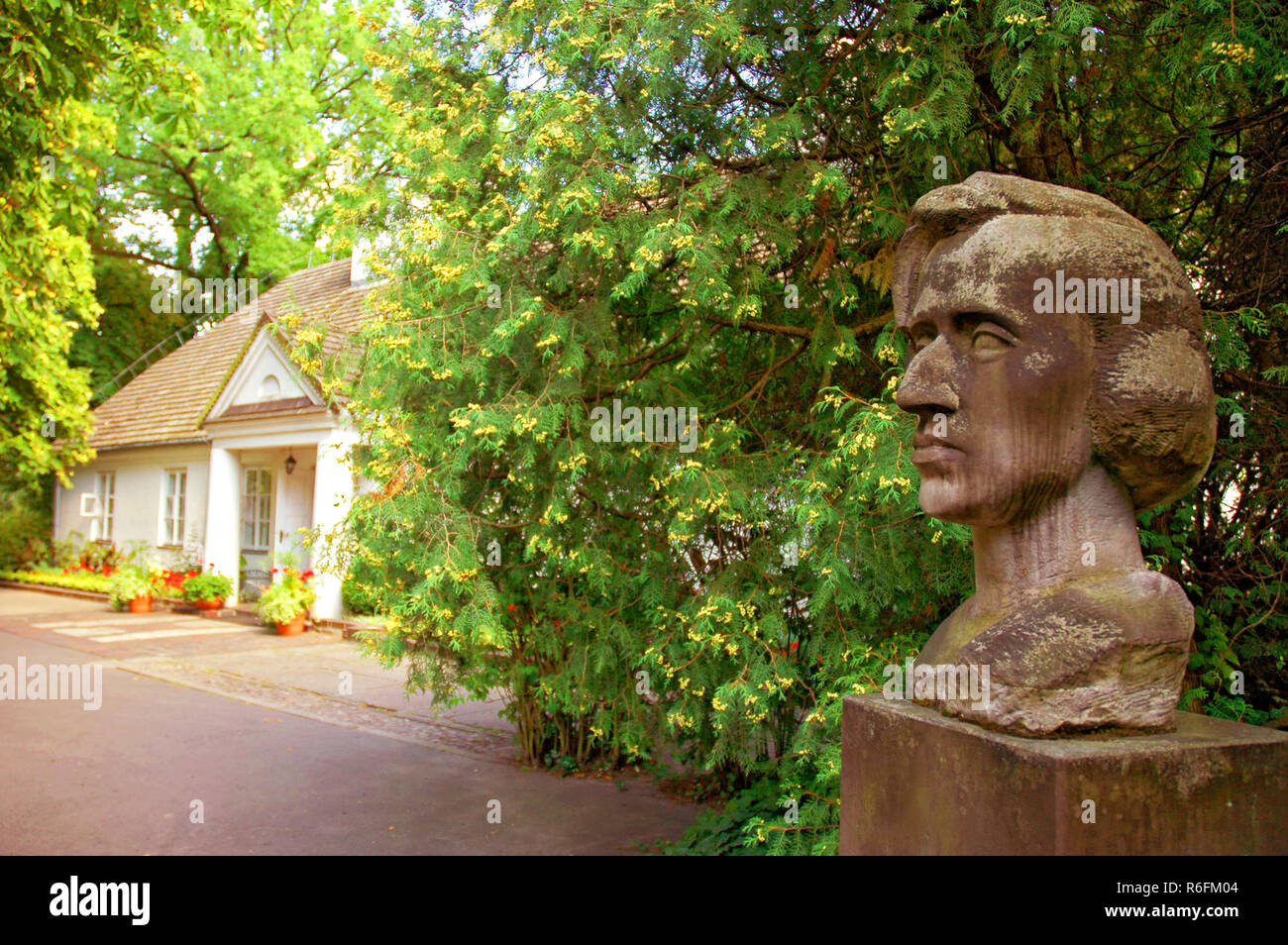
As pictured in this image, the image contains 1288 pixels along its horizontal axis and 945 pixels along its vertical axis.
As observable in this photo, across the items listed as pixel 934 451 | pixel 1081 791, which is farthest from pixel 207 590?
pixel 1081 791

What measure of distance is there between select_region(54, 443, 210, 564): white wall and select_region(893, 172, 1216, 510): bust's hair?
18735mm

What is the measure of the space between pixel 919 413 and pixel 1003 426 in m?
0.32

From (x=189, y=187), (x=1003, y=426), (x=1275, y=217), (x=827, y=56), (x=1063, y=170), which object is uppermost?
(x=189, y=187)

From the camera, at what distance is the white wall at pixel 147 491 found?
19203mm

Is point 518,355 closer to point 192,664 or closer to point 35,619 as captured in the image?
point 192,664

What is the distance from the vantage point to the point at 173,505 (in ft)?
65.4

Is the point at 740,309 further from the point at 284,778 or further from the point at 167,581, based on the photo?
the point at 167,581

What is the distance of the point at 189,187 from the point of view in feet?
84.4

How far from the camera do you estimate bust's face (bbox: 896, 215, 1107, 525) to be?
3072 mm

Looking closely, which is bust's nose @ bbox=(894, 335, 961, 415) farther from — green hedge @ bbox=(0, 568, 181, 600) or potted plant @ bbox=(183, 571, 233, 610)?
green hedge @ bbox=(0, 568, 181, 600)

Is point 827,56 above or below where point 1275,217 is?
above

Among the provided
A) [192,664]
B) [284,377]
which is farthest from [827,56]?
[284,377]

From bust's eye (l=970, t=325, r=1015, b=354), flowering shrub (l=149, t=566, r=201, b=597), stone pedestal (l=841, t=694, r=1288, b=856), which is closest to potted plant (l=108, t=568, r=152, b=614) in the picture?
flowering shrub (l=149, t=566, r=201, b=597)

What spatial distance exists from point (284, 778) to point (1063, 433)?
6.37 metres
